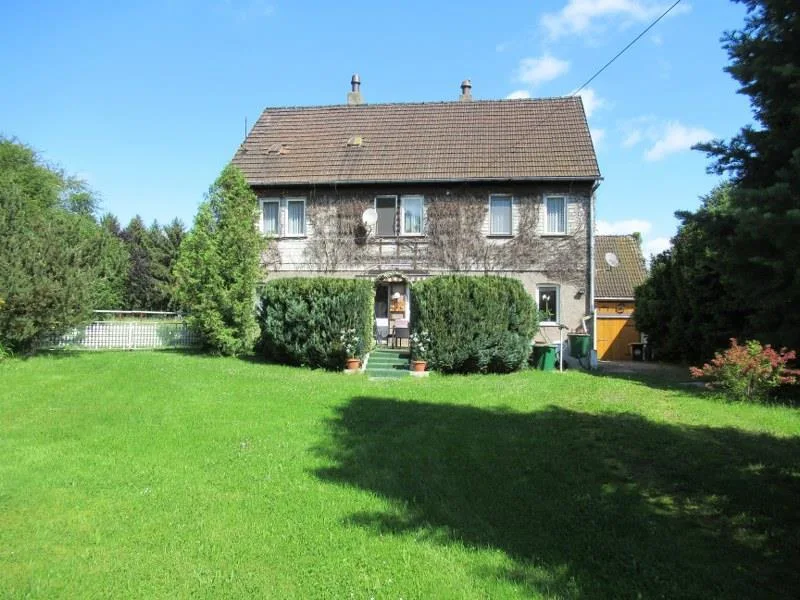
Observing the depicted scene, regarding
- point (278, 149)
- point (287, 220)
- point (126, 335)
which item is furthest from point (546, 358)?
point (126, 335)

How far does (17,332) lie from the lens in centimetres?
1459

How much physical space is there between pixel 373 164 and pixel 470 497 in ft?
50.2

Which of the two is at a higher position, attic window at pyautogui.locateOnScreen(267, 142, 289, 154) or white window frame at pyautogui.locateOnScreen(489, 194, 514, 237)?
attic window at pyautogui.locateOnScreen(267, 142, 289, 154)

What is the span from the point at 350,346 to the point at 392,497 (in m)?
8.60

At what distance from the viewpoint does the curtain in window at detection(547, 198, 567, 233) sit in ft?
58.5

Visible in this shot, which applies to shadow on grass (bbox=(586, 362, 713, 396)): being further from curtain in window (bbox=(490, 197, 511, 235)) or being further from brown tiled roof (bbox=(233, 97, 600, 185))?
brown tiled roof (bbox=(233, 97, 600, 185))

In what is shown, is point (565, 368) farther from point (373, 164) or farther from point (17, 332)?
point (17, 332)

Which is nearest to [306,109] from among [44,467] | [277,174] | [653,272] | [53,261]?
[277,174]

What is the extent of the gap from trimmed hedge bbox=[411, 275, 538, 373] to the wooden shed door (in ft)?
46.8

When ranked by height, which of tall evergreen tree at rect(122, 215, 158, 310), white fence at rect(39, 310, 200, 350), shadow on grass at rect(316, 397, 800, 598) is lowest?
shadow on grass at rect(316, 397, 800, 598)

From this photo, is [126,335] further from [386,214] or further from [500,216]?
[500,216]

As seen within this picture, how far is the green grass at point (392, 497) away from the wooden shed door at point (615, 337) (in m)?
16.9

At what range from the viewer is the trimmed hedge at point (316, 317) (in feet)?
46.5

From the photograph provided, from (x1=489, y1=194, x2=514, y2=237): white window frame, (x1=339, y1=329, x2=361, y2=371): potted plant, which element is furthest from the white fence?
(x1=489, y1=194, x2=514, y2=237): white window frame
